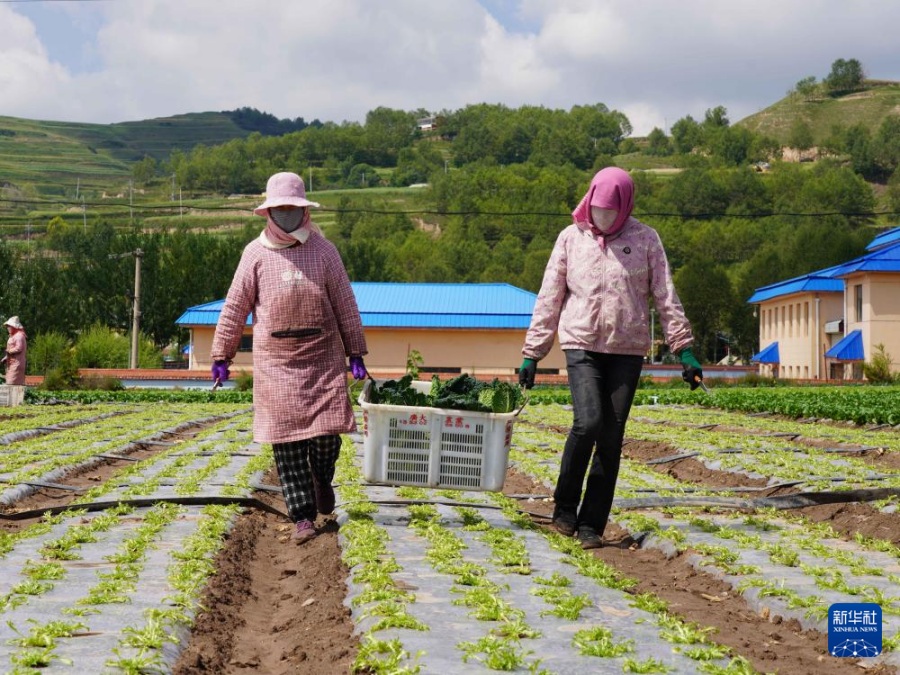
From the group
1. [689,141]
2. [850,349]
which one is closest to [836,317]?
[850,349]

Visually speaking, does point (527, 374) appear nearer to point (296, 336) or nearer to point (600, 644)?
point (296, 336)

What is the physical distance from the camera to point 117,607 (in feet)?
17.1

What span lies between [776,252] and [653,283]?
9089cm

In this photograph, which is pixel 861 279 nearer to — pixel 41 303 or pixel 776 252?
pixel 776 252

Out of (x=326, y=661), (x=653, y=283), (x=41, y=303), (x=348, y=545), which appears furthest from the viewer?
(x=41, y=303)

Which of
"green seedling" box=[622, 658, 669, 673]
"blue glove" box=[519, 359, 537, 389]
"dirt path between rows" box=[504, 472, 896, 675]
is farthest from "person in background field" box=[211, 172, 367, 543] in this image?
"green seedling" box=[622, 658, 669, 673]

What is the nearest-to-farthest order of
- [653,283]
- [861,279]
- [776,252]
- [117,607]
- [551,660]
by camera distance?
[551,660] < [117,607] < [653,283] < [861,279] < [776,252]

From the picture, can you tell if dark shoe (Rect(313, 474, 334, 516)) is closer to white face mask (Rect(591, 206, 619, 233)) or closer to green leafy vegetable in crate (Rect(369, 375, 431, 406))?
green leafy vegetable in crate (Rect(369, 375, 431, 406))

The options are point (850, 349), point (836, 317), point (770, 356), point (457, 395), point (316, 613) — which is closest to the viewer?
point (316, 613)

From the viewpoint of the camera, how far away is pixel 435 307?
60.1 m

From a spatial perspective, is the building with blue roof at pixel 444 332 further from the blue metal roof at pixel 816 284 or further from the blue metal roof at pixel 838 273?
the blue metal roof at pixel 838 273

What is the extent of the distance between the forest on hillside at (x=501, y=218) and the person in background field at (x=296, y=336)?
46442 mm

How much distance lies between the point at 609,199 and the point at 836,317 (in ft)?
185

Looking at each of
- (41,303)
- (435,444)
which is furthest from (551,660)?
(41,303)
